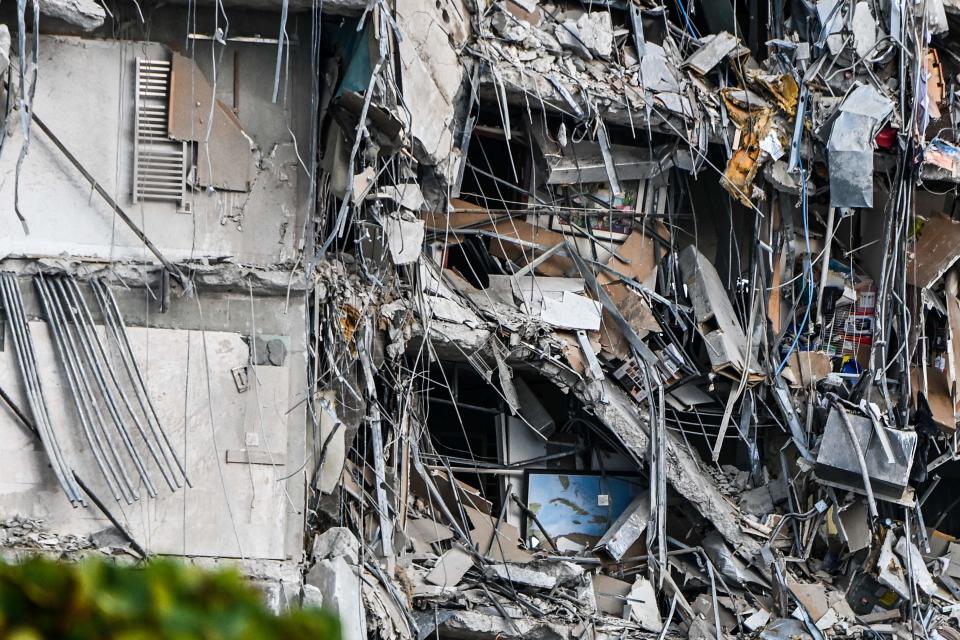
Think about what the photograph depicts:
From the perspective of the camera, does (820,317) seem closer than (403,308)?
No

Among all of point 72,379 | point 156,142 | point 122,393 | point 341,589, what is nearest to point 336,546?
point 341,589

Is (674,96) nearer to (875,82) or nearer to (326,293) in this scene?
(875,82)

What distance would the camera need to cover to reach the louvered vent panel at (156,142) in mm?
8883

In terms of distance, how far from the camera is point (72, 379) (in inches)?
335

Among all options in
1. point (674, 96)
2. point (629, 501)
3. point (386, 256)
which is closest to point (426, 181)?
point (386, 256)

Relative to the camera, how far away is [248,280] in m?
8.88

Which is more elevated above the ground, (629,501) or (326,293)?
(326,293)

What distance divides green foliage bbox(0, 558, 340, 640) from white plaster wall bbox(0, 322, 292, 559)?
6510 millimetres

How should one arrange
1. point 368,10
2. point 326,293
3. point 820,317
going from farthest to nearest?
point 820,317 < point 326,293 < point 368,10

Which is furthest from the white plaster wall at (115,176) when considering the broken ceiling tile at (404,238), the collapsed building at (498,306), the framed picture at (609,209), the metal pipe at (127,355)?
the framed picture at (609,209)

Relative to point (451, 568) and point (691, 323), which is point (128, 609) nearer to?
point (451, 568)

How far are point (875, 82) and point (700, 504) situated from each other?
4.15 meters

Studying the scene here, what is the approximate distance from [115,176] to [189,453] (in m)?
1.99

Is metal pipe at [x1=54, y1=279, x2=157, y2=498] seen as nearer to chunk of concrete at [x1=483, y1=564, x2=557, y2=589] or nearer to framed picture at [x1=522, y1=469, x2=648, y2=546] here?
chunk of concrete at [x1=483, y1=564, x2=557, y2=589]
